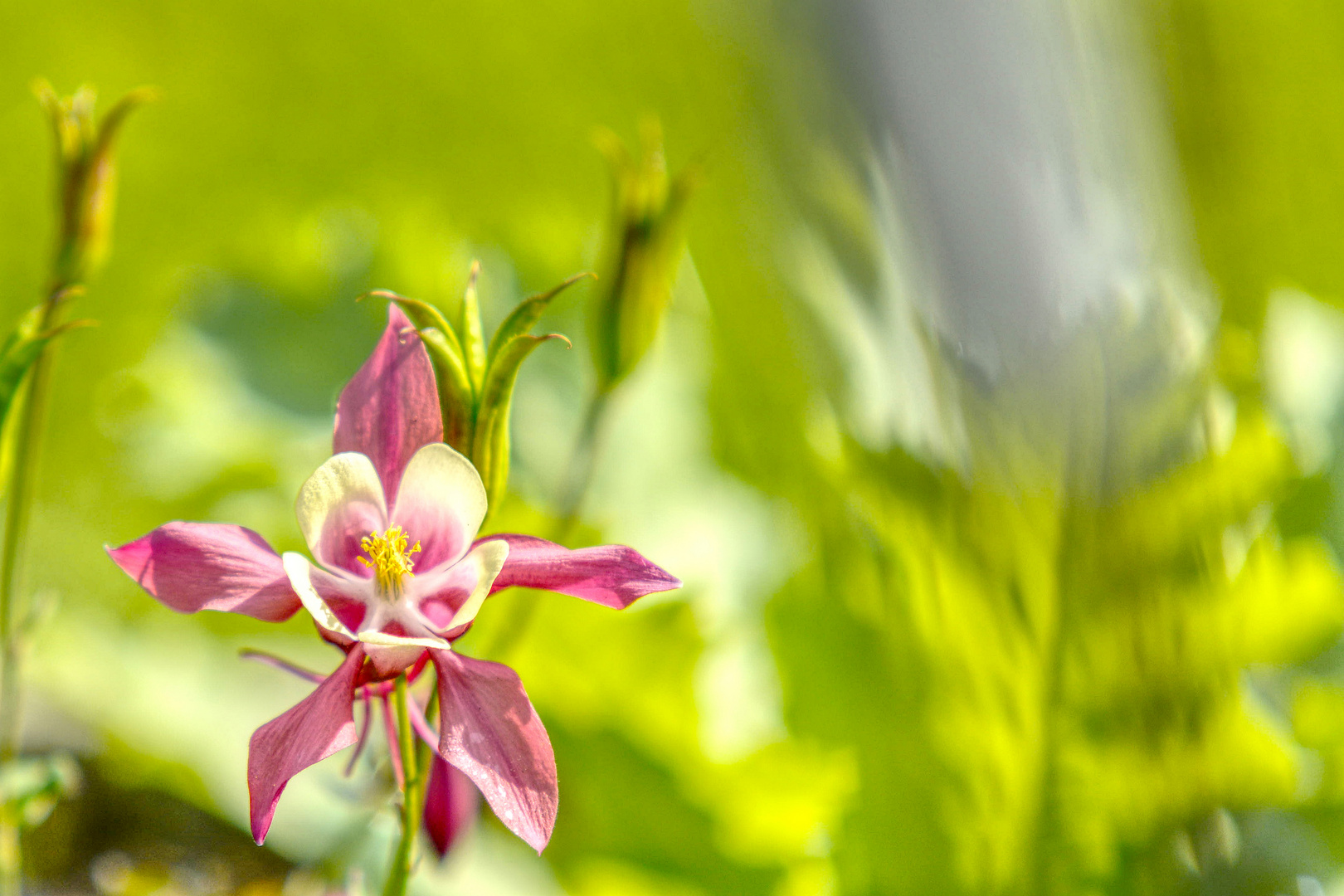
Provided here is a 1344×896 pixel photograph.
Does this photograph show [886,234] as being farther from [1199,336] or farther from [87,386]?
[87,386]

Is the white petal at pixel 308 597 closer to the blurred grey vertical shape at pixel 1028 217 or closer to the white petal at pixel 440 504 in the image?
the white petal at pixel 440 504

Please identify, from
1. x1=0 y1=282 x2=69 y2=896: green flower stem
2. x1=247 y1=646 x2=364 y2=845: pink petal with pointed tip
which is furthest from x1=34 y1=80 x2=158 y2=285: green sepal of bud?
x1=247 y1=646 x2=364 y2=845: pink petal with pointed tip

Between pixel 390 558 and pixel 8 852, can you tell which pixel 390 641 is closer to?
pixel 390 558

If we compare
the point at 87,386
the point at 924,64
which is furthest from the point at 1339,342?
the point at 87,386

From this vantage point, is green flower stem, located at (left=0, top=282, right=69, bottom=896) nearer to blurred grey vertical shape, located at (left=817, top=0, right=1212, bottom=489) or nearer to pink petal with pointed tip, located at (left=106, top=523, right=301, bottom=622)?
pink petal with pointed tip, located at (left=106, top=523, right=301, bottom=622)

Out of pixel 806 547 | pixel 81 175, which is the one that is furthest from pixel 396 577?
pixel 806 547

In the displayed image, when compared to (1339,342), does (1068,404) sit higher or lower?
lower

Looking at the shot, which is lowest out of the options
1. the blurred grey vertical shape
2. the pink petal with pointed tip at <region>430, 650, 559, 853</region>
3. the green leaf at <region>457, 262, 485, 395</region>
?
the pink petal with pointed tip at <region>430, 650, 559, 853</region>

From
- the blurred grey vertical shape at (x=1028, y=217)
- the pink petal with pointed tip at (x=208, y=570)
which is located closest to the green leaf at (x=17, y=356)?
the pink petal with pointed tip at (x=208, y=570)

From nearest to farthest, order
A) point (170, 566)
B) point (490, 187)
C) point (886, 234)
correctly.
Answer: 1. point (170, 566)
2. point (886, 234)
3. point (490, 187)
